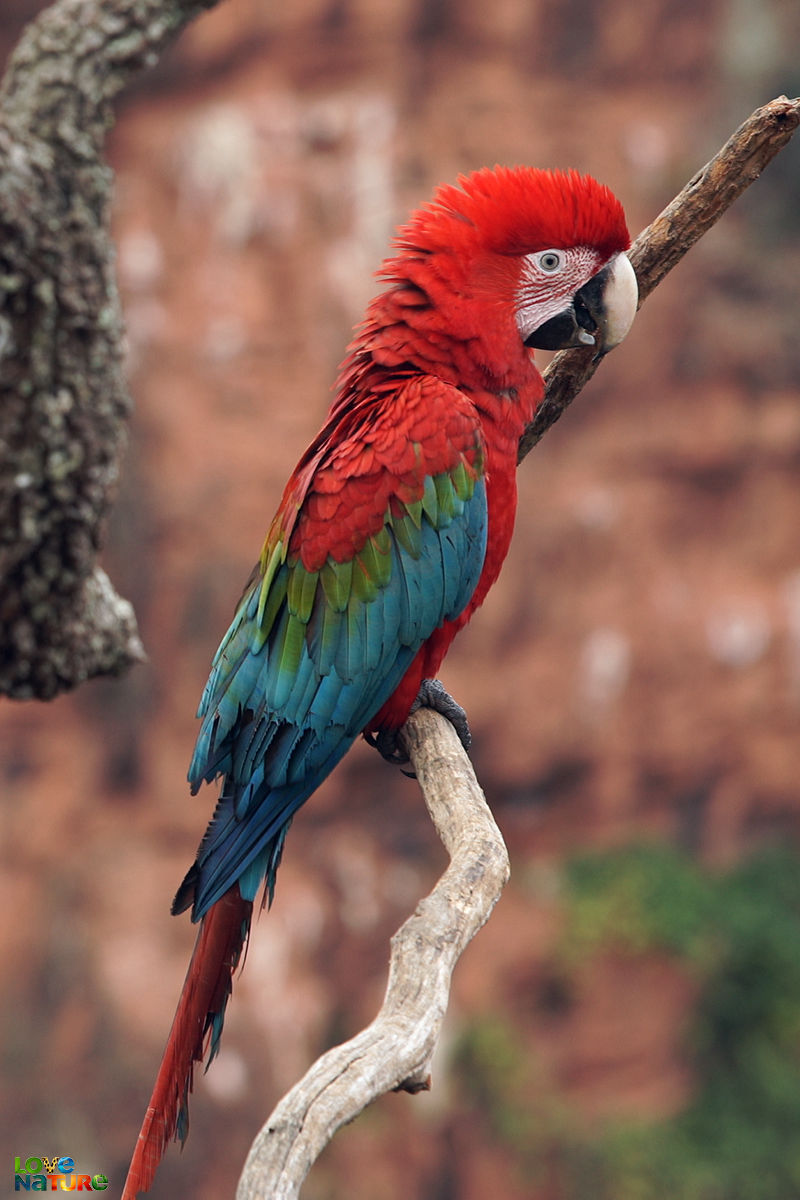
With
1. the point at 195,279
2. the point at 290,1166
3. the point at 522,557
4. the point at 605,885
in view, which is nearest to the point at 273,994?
the point at 605,885

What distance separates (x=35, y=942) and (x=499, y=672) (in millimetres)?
2375

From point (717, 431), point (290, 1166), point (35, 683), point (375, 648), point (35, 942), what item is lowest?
point (290, 1166)

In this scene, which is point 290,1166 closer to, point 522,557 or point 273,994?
point 273,994

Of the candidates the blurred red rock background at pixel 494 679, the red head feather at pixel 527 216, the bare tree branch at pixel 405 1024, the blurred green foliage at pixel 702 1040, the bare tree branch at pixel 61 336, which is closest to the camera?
the bare tree branch at pixel 405 1024

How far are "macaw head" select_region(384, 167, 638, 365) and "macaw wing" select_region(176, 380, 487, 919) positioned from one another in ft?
0.47

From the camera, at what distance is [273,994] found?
5.05 meters

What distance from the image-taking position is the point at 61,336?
6.82 feet

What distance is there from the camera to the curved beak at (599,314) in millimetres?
1807

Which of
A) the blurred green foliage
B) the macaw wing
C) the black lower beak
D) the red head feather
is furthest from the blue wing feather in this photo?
the blurred green foliage

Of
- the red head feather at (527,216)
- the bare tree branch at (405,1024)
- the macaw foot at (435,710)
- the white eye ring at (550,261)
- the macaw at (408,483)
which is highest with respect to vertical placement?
the red head feather at (527,216)

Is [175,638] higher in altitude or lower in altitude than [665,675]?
higher

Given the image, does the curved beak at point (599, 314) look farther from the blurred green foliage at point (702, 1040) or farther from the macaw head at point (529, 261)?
the blurred green foliage at point (702, 1040)

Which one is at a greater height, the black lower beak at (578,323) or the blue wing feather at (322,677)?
the black lower beak at (578,323)

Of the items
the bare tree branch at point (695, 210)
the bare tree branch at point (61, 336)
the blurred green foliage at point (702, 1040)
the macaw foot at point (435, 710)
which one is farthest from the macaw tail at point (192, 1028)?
the blurred green foliage at point (702, 1040)
